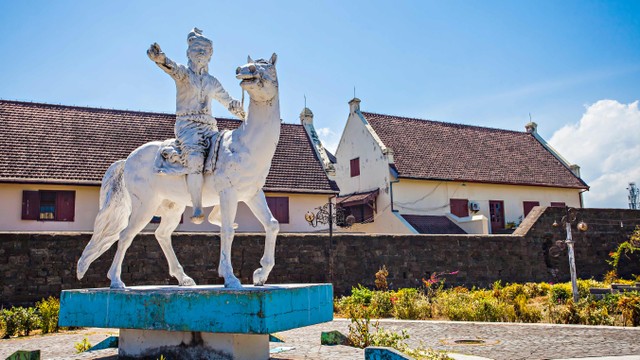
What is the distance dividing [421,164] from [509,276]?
7655 millimetres

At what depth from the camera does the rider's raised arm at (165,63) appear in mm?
6203

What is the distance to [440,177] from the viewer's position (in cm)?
2375

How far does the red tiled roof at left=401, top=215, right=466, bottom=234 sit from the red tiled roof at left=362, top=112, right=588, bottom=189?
1764 mm

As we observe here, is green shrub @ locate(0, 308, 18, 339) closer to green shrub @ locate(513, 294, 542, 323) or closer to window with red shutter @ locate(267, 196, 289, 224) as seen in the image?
green shrub @ locate(513, 294, 542, 323)

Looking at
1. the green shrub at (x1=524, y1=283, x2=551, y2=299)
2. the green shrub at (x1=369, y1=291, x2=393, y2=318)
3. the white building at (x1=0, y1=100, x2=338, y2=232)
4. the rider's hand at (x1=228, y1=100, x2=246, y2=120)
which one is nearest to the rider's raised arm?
the rider's hand at (x1=228, y1=100, x2=246, y2=120)

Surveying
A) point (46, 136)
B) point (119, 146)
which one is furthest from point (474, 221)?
point (46, 136)

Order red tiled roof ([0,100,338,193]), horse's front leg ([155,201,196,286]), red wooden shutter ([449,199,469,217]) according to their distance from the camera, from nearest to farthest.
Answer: horse's front leg ([155,201,196,286])
red tiled roof ([0,100,338,193])
red wooden shutter ([449,199,469,217])

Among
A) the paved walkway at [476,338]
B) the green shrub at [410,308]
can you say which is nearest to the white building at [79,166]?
the paved walkway at [476,338]

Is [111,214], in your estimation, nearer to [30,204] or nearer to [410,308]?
[410,308]

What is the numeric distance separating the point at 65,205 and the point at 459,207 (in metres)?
16.1

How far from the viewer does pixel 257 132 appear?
5777 mm

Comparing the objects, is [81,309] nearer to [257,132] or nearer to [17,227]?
[257,132]

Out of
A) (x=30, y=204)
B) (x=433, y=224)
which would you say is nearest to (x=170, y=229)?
(x=30, y=204)

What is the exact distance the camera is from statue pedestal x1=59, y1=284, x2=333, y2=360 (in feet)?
16.0
